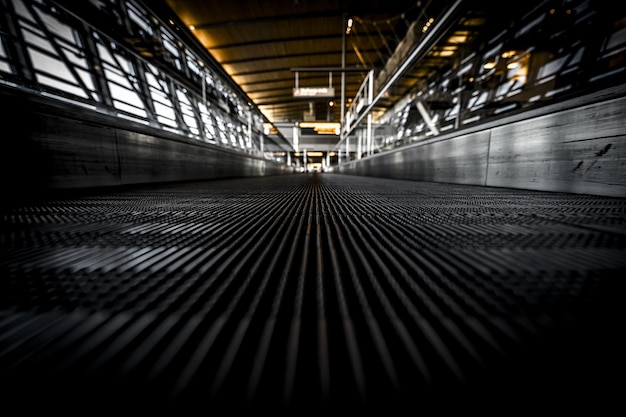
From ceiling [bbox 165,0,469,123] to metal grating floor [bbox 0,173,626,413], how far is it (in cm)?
720

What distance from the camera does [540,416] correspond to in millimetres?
237

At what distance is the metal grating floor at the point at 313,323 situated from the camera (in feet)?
0.85

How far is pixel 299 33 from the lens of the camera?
8.86 m

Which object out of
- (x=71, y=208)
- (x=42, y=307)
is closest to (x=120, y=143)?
(x=71, y=208)

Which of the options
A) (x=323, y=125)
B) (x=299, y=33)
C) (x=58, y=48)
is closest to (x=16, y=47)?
(x=58, y=48)

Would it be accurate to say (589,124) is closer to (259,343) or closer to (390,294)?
(390,294)

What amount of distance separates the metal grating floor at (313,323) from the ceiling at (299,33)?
7.20 m

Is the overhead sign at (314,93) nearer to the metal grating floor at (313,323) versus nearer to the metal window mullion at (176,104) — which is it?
the metal window mullion at (176,104)

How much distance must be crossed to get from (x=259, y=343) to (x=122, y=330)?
0.69ft

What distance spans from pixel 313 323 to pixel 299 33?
1068cm

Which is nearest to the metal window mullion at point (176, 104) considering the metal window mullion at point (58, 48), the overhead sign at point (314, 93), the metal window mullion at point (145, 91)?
the metal window mullion at point (145, 91)

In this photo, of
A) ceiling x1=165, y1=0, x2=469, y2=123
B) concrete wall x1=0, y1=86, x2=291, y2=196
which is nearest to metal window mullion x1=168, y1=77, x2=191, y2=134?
ceiling x1=165, y1=0, x2=469, y2=123

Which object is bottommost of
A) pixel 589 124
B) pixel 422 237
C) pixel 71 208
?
pixel 422 237

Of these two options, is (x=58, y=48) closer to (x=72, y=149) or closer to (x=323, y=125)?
(x=72, y=149)
